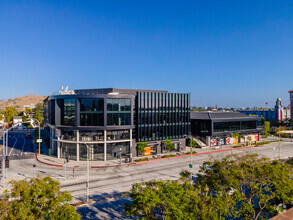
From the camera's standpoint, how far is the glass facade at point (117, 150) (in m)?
46.7

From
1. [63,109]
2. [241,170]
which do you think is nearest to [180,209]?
[241,170]

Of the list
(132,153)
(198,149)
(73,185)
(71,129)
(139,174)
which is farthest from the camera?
(198,149)

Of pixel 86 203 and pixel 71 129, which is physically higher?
pixel 71 129

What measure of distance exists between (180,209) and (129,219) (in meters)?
9.29

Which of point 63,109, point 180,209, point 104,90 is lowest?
point 180,209

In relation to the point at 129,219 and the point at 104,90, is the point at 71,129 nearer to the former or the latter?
the point at 104,90

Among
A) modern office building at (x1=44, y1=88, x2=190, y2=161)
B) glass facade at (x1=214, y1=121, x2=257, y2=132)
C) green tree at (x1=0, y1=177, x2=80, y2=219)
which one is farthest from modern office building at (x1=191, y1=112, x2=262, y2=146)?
green tree at (x1=0, y1=177, x2=80, y2=219)

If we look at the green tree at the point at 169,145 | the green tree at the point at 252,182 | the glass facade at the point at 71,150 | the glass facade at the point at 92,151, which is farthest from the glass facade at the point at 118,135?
the green tree at the point at 252,182

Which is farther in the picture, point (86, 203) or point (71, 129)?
point (71, 129)

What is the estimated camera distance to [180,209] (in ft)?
44.9

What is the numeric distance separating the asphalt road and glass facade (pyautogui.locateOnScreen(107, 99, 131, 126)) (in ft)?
34.7

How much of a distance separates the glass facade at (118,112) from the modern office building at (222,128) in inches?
1176

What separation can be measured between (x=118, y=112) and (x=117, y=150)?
8.85m

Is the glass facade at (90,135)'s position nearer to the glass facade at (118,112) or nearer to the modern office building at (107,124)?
the modern office building at (107,124)
